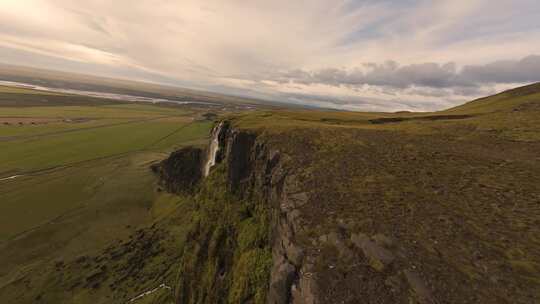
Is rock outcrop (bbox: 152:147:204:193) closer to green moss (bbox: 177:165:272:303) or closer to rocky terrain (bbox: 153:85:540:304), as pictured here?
green moss (bbox: 177:165:272:303)

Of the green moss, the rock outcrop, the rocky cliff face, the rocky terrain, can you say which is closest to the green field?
the rock outcrop

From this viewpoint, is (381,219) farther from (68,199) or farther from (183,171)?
(68,199)

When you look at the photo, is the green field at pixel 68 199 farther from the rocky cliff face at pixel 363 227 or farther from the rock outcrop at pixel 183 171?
the rocky cliff face at pixel 363 227

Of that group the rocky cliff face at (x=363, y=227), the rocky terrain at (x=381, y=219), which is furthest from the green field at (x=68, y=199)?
the rocky cliff face at (x=363, y=227)

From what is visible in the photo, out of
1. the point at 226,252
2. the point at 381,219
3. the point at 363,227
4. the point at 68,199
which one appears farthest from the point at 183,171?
the point at 381,219

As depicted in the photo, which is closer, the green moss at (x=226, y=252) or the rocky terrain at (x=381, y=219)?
the rocky terrain at (x=381, y=219)

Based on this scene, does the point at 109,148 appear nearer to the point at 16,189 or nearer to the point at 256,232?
the point at 16,189

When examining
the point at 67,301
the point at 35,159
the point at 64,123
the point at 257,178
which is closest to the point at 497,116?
the point at 257,178

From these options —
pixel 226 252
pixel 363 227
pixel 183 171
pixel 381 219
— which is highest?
pixel 381 219
